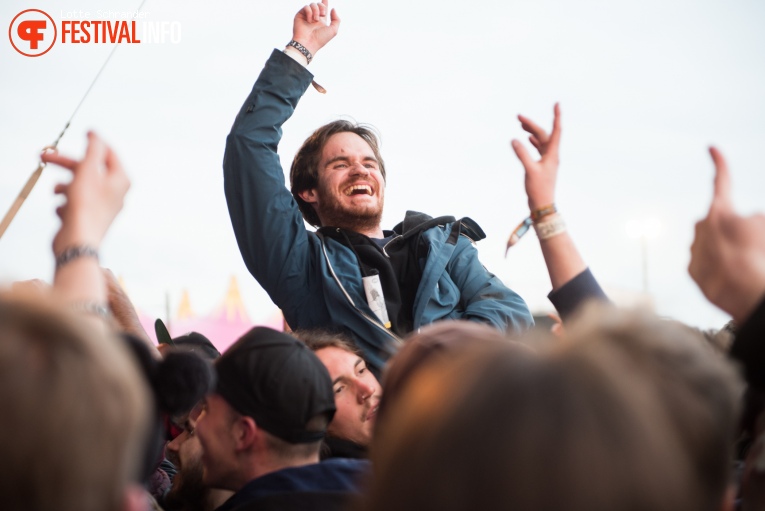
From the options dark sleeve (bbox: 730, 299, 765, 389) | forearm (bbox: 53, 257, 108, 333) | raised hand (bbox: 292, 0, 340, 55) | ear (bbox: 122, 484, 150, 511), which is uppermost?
raised hand (bbox: 292, 0, 340, 55)

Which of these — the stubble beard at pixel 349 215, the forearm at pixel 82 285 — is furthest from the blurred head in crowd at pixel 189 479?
the forearm at pixel 82 285

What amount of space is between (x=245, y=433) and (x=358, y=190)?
1.94 meters

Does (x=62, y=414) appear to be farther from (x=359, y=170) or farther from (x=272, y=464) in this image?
(x=359, y=170)

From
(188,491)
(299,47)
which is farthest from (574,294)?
(299,47)

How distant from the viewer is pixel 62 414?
922 mm

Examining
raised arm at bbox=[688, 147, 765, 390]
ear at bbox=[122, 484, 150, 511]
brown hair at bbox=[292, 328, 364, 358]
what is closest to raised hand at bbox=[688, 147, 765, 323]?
raised arm at bbox=[688, 147, 765, 390]

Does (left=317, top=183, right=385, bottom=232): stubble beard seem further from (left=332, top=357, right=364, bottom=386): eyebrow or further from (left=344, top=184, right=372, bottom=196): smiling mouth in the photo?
(left=332, top=357, right=364, bottom=386): eyebrow

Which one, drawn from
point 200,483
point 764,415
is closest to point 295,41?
point 200,483

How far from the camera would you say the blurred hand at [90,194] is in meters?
1.48

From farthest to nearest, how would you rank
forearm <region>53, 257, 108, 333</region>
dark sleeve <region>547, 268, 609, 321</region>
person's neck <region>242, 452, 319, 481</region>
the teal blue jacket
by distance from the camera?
the teal blue jacket → person's neck <region>242, 452, 319, 481</region> → dark sleeve <region>547, 268, 609, 321</region> → forearm <region>53, 257, 108, 333</region>

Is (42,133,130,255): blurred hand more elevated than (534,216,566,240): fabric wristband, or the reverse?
(42,133,130,255): blurred hand

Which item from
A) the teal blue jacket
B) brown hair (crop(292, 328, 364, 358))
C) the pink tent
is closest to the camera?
brown hair (crop(292, 328, 364, 358))

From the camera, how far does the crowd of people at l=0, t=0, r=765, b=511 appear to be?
2.85 ft

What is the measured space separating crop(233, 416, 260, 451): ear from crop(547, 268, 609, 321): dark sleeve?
860 mm
